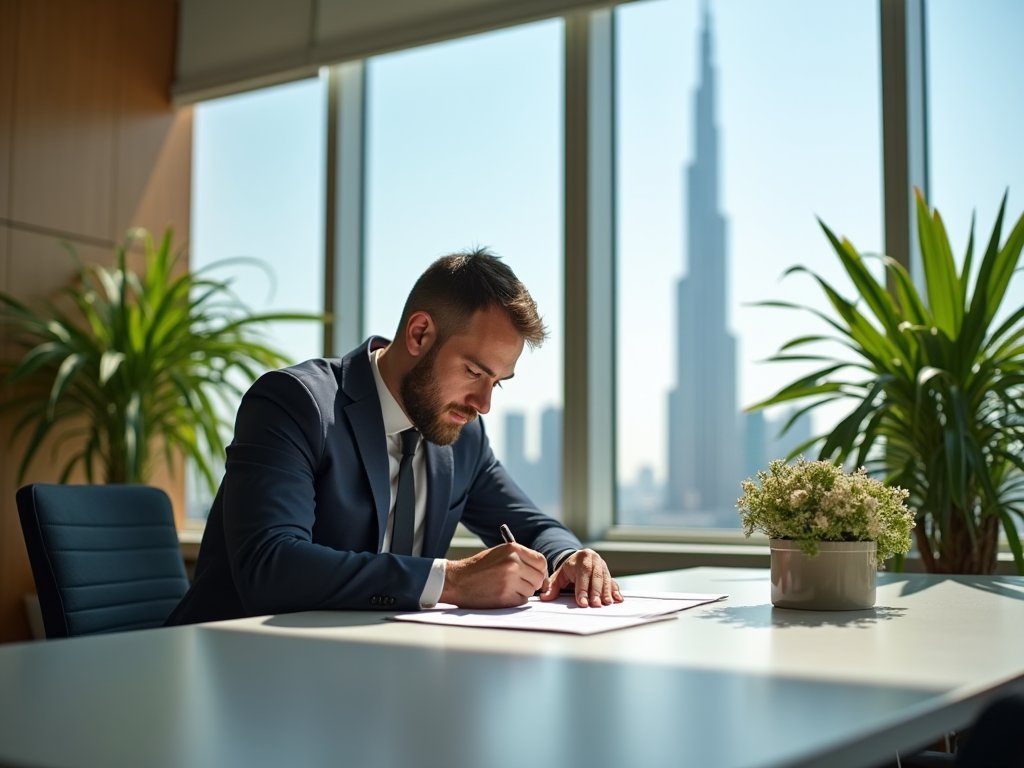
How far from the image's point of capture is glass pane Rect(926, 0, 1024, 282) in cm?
360

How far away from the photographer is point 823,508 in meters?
1.71

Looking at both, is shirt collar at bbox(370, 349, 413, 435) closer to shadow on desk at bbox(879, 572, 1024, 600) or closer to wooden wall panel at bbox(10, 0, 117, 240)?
shadow on desk at bbox(879, 572, 1024, 600)

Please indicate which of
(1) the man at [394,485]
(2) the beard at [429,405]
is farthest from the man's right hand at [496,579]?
(2) the beard at [429,405]

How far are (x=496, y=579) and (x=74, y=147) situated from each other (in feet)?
13.5

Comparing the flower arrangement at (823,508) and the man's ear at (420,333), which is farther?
the man's ear at (420,333)

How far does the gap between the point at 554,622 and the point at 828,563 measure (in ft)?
1.59

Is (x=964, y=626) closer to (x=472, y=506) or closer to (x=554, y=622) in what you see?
(x=554, y=622)

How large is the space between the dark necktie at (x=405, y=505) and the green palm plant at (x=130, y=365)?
2.38 meters

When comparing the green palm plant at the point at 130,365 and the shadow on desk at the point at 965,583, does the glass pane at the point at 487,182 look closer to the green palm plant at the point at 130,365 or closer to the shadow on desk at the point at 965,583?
the green palm plant at the point at 130,365

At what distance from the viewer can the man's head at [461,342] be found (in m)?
2.26

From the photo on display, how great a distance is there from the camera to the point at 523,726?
2.94ft

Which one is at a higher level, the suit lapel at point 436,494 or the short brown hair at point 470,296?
the short brown hair at point 470,296

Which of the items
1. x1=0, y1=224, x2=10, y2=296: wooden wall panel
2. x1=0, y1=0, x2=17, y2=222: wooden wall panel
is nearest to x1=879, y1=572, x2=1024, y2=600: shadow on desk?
x1=0, y1=224, x2=10, y2=296: wooden wall panel

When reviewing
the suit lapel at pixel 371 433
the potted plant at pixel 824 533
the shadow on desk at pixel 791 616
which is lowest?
the shadow on desk at pixel 791 616
